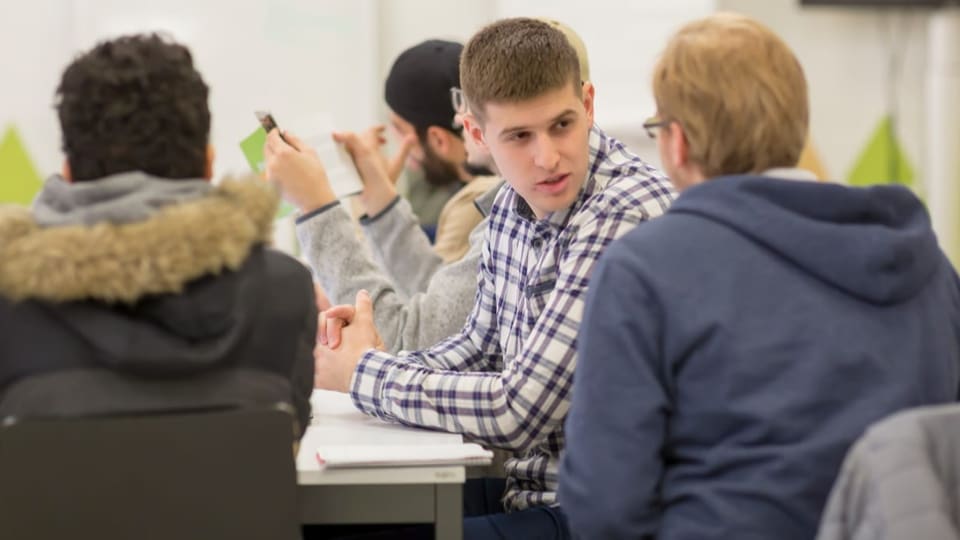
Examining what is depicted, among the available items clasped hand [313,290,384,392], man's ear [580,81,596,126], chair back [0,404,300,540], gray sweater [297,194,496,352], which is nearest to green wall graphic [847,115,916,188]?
gray sweater [297,194,496,352]

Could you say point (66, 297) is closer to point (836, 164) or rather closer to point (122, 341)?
point (122, 341)

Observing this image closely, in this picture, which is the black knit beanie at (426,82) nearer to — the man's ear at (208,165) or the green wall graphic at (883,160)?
the man's ear at (208,165)

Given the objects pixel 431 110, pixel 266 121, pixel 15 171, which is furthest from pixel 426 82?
pixel 15 171

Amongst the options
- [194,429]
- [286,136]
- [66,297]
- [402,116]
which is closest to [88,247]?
[66,297]

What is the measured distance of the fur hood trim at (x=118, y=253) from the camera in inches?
56.5

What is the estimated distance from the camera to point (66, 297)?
1449 millimetres

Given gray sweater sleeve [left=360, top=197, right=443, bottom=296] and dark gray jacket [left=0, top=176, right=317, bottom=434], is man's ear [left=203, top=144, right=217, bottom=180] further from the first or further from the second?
gray sweater sleeve [left=360, top=197, right=443, bottom=296]

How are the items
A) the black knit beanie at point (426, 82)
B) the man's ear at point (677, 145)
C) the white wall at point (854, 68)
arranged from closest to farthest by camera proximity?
the man's ear at point (677, 145) → the black knit beanie at point (426, 82) → the white wall at point (854, 68)

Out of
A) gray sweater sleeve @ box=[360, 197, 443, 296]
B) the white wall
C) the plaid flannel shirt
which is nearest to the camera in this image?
the plaid flannel shirt

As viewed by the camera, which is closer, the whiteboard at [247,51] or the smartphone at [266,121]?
the smartphone at [266,121]

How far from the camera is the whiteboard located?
14.9ft

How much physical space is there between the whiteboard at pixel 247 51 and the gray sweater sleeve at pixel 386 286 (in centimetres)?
204

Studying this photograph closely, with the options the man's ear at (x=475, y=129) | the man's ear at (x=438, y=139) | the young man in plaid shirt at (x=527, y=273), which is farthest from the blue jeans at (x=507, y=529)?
the man's ear at (x=438, y=139)

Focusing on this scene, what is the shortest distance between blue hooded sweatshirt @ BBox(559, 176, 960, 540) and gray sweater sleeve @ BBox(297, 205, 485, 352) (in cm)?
102
